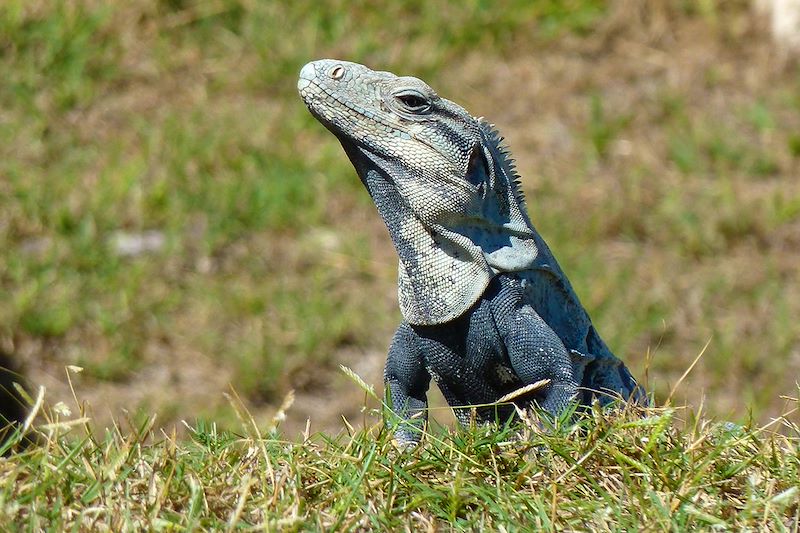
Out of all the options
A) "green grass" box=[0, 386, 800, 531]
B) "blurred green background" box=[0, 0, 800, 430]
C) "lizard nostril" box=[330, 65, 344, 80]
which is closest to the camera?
"green grass" box=[0, 386, 800, 531]

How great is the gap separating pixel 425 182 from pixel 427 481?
0.79 meters

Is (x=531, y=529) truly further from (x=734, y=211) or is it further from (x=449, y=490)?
(x=734, y=211)

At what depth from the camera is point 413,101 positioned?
3.41 m

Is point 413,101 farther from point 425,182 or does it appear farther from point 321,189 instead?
point 321,189

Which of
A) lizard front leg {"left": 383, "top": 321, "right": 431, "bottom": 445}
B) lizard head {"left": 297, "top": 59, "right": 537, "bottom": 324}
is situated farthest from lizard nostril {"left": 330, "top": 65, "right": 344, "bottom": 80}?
lizard front leg {"left": 383, "top": 321, "right": 431, "bottom": 445}

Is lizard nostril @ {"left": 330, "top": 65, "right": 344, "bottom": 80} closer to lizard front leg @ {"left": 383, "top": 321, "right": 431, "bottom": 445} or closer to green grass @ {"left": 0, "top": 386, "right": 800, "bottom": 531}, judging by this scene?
lizard front leg @ {"left": 383, "top": 321, "right": 431, "bottom": 445}

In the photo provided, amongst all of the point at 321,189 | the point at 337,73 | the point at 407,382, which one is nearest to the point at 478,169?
the point at 337,73

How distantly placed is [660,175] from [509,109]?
1.17 metres

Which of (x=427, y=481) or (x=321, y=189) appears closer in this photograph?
(x=427, y=481)

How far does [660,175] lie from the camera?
25.3 feet

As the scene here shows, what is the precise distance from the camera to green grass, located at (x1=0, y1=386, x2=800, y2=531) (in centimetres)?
297

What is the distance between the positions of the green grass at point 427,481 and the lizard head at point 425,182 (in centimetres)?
41

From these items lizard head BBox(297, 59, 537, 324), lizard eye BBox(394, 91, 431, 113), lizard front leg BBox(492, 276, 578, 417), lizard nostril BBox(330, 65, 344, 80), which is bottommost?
lizard front leg BBox(492, 276, 578, 417)

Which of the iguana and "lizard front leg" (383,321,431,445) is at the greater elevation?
the iguana
